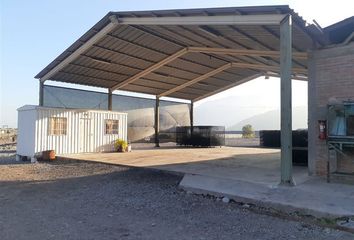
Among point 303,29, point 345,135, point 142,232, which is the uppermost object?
point 303,29

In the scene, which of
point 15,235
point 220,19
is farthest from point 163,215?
point 220,19

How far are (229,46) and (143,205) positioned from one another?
9.19 metres

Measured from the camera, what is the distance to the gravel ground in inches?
231

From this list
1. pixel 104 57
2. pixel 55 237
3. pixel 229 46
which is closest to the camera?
pixel 55 237

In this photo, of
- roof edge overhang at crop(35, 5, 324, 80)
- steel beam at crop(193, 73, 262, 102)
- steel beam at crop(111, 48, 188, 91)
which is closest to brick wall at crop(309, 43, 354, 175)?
roof edge overhang at crop(35, 5, 324, 80)

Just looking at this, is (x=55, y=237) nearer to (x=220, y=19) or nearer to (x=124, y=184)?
(x=124, y=184)

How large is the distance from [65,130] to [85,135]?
1.24 metres

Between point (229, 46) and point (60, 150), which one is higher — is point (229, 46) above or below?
above

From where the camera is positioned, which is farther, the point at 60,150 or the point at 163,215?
the point at 60,150

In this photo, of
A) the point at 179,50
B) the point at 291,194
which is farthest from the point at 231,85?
the point at 291,194

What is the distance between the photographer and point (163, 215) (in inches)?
279

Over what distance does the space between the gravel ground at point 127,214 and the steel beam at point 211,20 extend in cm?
476

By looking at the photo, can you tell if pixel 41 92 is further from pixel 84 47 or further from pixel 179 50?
pixel 179 50

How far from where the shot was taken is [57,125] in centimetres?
1741
